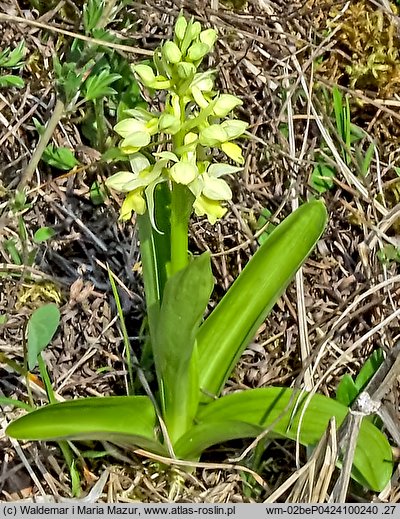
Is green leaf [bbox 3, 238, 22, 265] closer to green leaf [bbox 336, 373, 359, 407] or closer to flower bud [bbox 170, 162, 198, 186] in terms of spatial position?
flower bud [bbox 170, 162, 198, 186]

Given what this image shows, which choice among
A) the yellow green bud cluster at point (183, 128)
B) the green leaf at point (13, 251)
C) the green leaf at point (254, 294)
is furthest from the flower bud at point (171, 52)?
the green leaf at point (13, 251)

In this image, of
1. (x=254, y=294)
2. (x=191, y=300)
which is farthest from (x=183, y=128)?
(x=254, y=294)

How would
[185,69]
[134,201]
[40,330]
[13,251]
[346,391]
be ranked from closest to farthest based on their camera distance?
1. [185,69]
2. [134,201]
3. [40,330]
4. [346,391]
5. [13,251]

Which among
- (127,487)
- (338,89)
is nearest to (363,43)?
(338,89)

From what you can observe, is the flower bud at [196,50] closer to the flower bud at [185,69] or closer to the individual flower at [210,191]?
the flower bud at [185,69]

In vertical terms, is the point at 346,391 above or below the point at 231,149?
below

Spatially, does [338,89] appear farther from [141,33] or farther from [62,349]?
[62,349]

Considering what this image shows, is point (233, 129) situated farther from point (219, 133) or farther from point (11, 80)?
point (11, 80)
